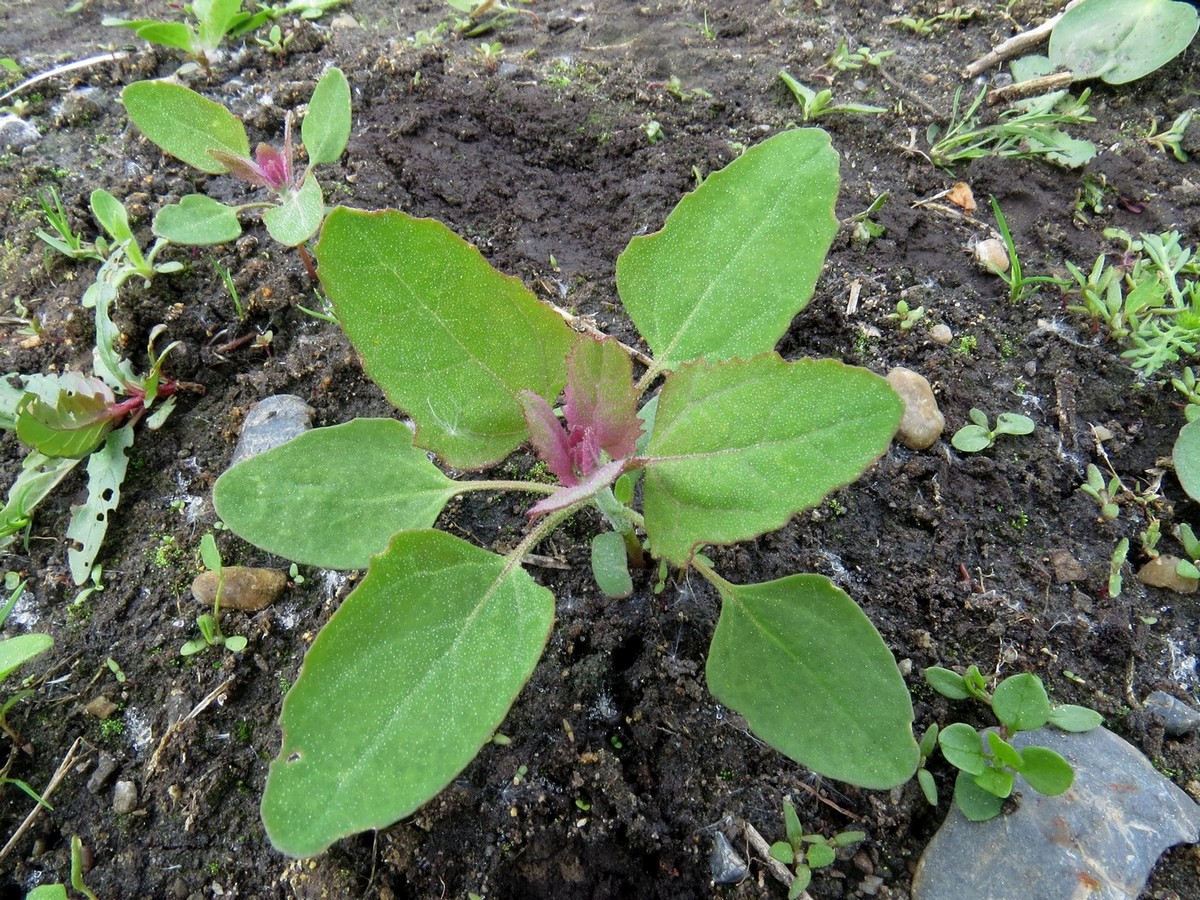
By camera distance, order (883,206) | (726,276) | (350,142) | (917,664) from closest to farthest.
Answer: (726,276)
(917,664)
(883,206)
(350,142)

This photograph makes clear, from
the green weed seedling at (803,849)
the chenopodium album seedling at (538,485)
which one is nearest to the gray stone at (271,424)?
the chenopodium album seedling at (538,485)

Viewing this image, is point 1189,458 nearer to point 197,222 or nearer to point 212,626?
point 212,626

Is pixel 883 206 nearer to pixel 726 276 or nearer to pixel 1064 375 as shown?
pixel 1064 375

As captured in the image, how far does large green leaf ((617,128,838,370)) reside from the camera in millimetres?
1257

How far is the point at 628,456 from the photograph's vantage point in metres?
1.23

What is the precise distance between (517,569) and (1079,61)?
268cm

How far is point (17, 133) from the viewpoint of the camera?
2537 mm

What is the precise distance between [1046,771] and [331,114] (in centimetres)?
216

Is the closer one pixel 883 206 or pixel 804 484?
pixel 804 484

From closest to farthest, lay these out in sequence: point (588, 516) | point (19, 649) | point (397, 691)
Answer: point (397, 691)
point (19, 649)
point (588, 516)

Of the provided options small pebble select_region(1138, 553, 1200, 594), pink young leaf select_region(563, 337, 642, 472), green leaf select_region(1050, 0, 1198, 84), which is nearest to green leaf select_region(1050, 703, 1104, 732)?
small pebble select_region(1138, 553, 1200, 594)

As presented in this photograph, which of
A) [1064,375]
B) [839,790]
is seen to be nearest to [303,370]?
[839,790]

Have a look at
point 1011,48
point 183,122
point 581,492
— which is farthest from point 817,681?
point 1011,48

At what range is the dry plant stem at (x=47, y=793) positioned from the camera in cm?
141
